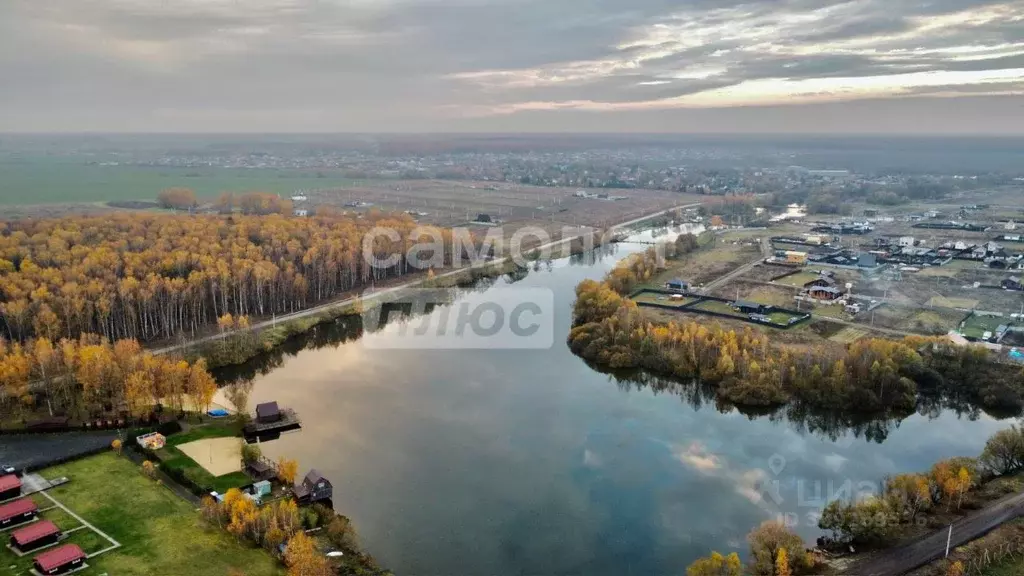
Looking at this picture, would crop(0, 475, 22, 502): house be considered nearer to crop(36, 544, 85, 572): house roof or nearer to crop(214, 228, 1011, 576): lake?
crop(36, 544, 85, 572): house roof

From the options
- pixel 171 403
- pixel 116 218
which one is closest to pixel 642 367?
pixel 171 403

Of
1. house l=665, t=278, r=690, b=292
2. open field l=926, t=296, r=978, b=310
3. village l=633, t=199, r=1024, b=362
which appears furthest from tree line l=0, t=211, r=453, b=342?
open field l=926, t=296, r=978, b=310

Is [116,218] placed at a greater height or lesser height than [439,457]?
greater

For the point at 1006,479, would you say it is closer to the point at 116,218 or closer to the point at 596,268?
the point at 596,268

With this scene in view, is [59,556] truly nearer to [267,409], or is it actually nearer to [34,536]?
[34,536]

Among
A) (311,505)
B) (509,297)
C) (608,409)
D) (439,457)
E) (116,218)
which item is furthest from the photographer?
(116,218)

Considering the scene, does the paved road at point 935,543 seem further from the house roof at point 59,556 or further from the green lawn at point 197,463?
the house roof at point 59,556

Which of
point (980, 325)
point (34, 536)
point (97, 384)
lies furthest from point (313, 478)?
point (980, 325)
